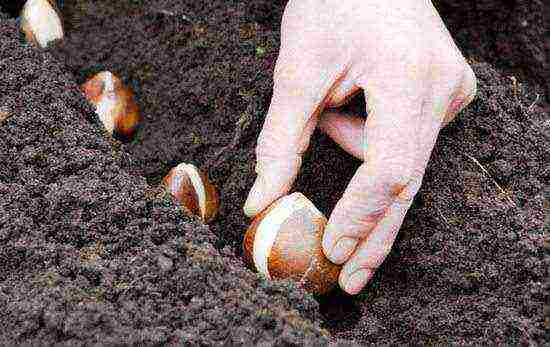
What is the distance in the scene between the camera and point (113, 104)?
6.97ft

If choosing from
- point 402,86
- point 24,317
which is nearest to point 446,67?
point 402,86

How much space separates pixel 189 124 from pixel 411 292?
2.76 feet

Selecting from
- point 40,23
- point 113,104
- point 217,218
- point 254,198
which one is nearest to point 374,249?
point 254,198

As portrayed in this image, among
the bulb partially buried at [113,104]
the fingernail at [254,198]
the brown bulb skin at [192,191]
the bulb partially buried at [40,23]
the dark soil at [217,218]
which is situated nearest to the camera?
the dark soil at [217,218]

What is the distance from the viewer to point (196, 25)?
2238 millimetres

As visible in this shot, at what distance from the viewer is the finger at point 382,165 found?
1.57 metres

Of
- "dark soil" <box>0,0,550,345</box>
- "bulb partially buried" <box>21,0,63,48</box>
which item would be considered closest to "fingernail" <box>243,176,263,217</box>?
"dark soil" <box>0,0,550,345</box>

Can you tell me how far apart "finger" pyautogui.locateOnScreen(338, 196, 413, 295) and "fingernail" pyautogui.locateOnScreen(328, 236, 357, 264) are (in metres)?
0.02

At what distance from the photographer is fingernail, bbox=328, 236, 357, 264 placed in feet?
5.21

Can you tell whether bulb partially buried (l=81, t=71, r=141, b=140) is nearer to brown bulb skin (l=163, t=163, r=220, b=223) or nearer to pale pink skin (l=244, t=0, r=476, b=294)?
brown bulb skin (l=163, t=163, r=220, b=223)

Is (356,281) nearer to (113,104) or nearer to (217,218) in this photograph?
(217,218)

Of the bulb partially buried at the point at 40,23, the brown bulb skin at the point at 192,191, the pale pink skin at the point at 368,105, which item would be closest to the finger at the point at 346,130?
the pale pink skin at the point at 368,105

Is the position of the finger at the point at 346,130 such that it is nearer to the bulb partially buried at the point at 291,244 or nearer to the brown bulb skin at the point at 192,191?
the bulb partially buried at the point at 291,244

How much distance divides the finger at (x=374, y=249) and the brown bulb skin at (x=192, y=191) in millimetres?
389
